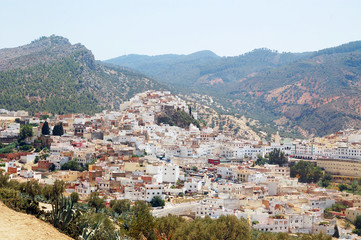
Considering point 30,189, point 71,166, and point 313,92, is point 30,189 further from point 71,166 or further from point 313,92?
point 313,92

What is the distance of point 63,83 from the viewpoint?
266ft

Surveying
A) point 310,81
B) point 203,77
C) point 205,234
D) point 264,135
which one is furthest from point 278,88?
point 205,234

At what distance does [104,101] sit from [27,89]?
14059 millimetres

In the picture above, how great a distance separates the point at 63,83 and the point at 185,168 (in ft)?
144

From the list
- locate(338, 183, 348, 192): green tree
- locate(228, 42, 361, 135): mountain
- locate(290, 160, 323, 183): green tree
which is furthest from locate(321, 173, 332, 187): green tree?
locate(228, 42, 361, 135): mountain

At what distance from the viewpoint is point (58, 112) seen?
65.1 m

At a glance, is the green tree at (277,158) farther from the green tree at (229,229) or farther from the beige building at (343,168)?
the green tree at (229,229)

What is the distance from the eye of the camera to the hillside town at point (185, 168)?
102ft

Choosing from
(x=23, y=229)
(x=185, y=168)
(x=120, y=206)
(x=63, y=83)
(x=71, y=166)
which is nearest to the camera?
(x=23, y=229)

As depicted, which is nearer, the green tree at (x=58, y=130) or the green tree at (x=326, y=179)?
A: the green tree at (x=326, y=179)

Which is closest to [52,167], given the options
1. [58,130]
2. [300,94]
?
[58,130]

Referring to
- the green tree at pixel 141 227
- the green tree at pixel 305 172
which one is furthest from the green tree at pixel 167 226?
the green tree at pixel 305 172

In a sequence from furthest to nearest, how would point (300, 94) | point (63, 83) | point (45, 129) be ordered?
point (300, 94)
point (63, 83)
point (45, 129)

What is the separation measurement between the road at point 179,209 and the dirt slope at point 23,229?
46.3 ft
